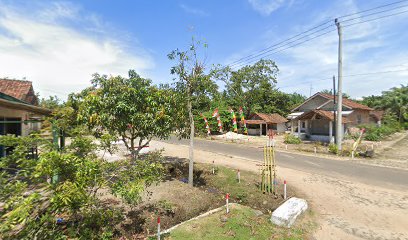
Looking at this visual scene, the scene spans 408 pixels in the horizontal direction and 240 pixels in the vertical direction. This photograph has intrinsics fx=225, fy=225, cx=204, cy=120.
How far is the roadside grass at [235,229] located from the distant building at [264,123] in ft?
97.3

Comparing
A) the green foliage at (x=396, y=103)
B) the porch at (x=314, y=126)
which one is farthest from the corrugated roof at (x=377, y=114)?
the porch at (x=314, y=126)

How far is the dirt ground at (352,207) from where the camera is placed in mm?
7137

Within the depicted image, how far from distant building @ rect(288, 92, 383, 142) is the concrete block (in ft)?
68.7

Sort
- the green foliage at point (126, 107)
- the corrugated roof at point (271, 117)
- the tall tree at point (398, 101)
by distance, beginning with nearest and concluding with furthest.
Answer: the green foliage at point (126, 107) → the corrugated roof at point (271, 117) → the tall tree at point (398, 101)

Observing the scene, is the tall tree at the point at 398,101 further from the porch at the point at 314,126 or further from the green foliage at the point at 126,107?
the green foliage at the point at 126,107

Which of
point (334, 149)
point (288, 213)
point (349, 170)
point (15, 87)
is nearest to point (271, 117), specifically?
point (334, 149)

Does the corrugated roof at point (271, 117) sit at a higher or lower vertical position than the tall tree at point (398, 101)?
lower

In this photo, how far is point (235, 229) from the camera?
23.0ft

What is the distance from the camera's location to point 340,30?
19672mm

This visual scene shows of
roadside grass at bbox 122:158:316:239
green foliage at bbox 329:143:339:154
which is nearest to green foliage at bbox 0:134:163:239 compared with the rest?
roadside grass at bbox 122:158:316:239

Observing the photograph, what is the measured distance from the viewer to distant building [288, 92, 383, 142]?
93.2 ft

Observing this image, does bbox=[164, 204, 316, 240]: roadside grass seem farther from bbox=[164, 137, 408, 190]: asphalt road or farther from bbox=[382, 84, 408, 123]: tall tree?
bbox=[382, 84, 408, 123]: tall tree

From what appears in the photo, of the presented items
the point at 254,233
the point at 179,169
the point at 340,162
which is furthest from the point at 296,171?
the point at 254,233

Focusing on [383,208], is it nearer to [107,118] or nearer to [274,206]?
[274,206]
